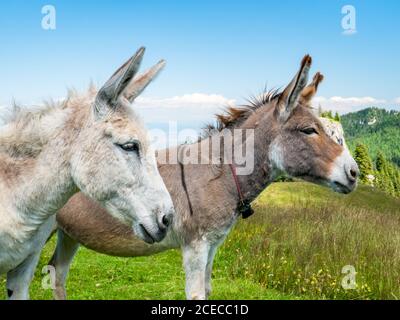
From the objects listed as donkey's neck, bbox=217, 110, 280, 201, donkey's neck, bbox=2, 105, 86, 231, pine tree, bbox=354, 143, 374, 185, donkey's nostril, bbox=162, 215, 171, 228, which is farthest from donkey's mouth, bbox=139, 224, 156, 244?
pine tree, bbox=354, 143, 374, 185

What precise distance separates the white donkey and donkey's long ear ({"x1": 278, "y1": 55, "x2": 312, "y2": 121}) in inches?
75.4

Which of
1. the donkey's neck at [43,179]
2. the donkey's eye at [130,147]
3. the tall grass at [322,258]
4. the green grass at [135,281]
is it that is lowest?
the green grass at [135,281]

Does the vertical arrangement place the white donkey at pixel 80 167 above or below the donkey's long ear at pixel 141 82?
below

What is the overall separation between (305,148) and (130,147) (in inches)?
103

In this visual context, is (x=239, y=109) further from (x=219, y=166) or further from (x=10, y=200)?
(x=10, y=200)

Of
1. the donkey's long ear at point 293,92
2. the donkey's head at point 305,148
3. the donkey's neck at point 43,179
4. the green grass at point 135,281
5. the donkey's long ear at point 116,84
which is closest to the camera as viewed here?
the donkey's long ear at point 116,84

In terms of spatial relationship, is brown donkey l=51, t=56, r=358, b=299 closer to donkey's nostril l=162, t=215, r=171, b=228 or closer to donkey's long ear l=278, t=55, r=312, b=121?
donkey's long ear l=278, t=55, r=312, b=121

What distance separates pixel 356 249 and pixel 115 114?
20.7ft

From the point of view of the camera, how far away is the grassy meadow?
26.6 feet

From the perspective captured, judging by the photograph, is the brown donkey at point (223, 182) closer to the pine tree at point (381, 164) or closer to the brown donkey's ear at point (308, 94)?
the brown donkey's ear at point (308, 94)

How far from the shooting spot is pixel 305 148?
572 cm

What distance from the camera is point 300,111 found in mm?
5871

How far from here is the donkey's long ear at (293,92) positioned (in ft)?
18.0

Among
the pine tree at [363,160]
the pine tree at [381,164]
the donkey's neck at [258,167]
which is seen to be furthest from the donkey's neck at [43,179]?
the pine tree at [381,164]
